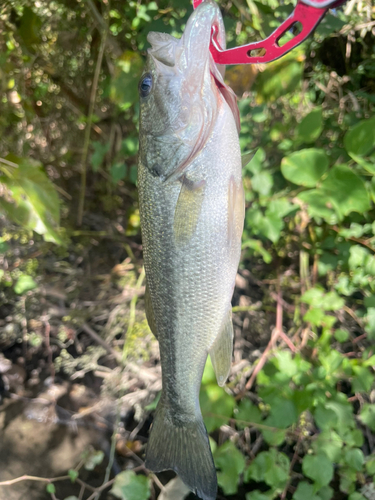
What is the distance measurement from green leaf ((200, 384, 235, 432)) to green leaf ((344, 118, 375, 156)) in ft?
3.46

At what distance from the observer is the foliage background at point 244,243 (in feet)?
4.09

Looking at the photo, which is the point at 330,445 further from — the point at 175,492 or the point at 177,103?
the point at 177,103

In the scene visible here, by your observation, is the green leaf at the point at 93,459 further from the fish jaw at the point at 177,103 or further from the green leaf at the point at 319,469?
the fish jaw at the point at 177,103

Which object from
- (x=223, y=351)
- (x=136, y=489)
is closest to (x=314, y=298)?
(x=223, y=351)

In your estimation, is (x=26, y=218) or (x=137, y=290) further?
(x=137, y=290)

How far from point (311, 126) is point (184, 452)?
4.14 ft

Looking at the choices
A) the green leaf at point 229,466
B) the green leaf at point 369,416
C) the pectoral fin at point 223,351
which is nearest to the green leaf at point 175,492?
the green leaf at point 229,466

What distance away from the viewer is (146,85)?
76 cm

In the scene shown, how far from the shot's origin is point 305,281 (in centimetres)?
171

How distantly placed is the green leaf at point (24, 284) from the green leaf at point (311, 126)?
5.67ft

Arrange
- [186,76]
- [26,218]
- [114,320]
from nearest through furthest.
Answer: [186,76] → [26,218] → [114,320]

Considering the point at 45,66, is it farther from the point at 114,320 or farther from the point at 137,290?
the point at 114,320

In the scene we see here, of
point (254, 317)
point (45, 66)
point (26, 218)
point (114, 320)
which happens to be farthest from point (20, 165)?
point (254, 317)

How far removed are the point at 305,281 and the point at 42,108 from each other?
205cm
